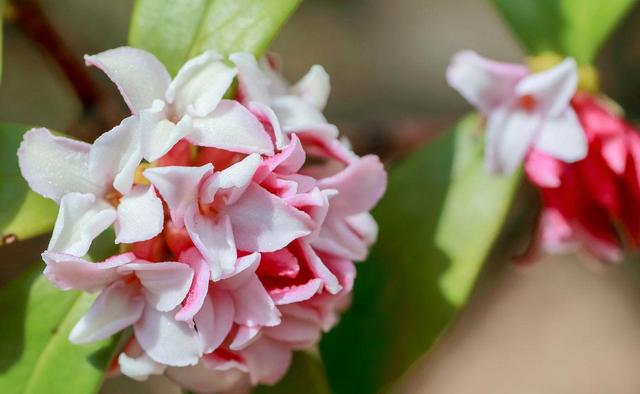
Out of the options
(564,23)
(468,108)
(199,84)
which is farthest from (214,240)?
(468,108)

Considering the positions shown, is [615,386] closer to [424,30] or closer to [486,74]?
[424,30]

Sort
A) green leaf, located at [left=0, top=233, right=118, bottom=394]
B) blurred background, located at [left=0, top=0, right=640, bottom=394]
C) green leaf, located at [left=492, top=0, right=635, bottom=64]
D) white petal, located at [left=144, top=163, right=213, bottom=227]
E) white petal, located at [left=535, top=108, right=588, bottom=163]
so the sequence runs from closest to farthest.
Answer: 1. white petal, located at [left=144, top=163, right=213, bottom=227]
2. green leaf, located at [left=0, top=233, right=118, bottom=394]
3. white petal, located at [left=535, top=108, right=588, bottom=163]
4. green leaf, located at [left=492, top=0, right=635, bottom=64]
5. blurred background, located at [left=0, top=0, right=640, bottom=394]

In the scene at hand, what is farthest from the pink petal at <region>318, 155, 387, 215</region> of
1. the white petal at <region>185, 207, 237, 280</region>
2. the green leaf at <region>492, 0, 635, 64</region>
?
the green leaf at <region>492, 0, 635, 64</region>

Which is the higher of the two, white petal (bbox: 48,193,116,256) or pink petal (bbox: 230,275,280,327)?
white petal (bbox: 48,193,116,256)

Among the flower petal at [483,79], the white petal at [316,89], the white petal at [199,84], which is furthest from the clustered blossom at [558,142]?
the white petal at [199,84]

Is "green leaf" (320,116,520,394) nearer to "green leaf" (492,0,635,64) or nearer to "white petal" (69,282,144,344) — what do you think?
"green leaf" (492,0,635,64)

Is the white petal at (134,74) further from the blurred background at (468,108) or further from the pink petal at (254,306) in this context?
the blurred background at (468,108)

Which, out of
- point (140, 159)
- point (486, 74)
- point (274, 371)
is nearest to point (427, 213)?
point (486, 74)

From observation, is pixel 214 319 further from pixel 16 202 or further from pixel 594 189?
pixel 594 189
